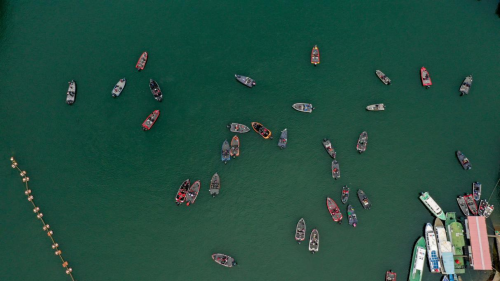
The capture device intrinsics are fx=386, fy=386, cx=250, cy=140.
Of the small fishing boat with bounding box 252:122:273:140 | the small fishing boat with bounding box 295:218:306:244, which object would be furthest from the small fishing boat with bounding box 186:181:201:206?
the small fishing boat with bounding box 295:218:306:244

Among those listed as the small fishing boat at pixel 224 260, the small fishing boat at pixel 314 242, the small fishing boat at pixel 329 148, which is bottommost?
the small fishing boat at pixel 224 260

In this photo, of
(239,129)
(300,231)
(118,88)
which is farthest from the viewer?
(118,88)

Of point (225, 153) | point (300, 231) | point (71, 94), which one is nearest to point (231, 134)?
point (225, 153)

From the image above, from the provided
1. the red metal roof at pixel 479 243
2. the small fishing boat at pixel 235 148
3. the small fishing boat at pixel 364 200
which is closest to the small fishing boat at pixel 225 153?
the small fishing boat at pixel 235 148

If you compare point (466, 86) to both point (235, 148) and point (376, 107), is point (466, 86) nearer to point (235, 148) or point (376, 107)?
point (376, 107)

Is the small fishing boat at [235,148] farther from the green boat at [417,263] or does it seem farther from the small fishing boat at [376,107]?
the green boat at [417,263]

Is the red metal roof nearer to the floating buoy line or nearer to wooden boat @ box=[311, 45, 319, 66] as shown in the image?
wooden boat @ box=[311, 45, 319, 66]

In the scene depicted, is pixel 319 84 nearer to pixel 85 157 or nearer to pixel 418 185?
pixel 418 185
